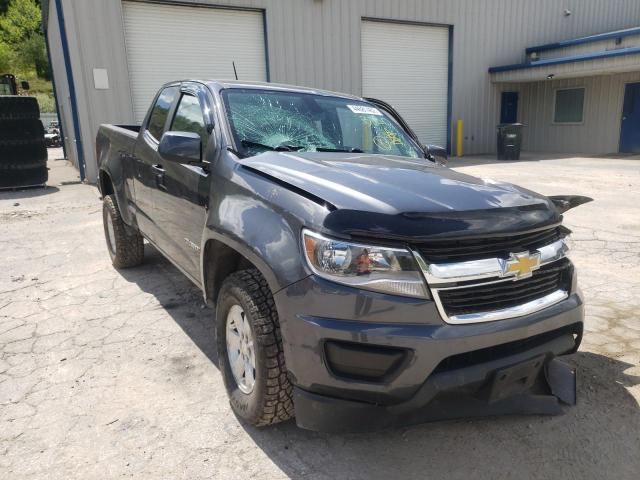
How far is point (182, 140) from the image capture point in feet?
9.25

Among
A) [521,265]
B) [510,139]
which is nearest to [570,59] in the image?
[510,139]

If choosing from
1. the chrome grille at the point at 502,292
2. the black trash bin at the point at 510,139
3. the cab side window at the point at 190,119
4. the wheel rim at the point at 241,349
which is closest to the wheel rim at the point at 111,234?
the cab side window at the point at 190,119

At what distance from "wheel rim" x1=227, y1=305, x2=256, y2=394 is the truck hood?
0.73m

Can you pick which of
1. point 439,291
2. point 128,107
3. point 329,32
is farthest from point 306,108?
point 329,32

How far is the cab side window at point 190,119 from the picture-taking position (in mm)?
3208

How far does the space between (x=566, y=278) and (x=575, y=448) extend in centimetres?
82

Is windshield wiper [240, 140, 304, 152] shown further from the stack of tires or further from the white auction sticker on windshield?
the stack of tires

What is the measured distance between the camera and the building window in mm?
19016

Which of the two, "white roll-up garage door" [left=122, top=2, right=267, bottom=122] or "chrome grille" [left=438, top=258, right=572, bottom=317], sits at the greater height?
"white roll-up garage door" [left=122, top=2, right=267, bottom=122]

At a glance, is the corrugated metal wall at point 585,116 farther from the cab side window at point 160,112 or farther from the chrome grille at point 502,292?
the chrome grille at point 502,292

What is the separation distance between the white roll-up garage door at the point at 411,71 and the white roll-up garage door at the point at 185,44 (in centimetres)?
411

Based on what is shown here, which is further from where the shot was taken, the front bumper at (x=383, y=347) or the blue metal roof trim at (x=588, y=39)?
the blue metal roof trim at (x=588, y=39)

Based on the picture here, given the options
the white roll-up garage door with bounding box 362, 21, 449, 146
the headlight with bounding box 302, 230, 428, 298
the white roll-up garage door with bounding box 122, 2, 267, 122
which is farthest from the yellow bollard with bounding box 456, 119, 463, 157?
the headlight with bounding box 302, 230, 428, 298

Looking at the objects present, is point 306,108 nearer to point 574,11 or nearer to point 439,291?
point 439,291
